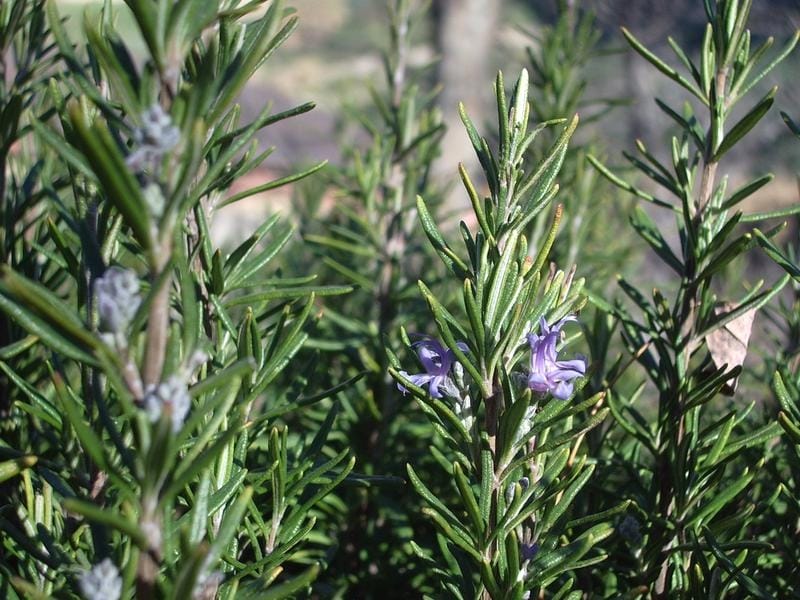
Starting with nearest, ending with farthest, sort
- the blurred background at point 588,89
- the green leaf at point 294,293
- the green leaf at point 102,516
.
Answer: the green leaf at point 102,516
the green leaf at point 294,293
the blurred background at point 588,89

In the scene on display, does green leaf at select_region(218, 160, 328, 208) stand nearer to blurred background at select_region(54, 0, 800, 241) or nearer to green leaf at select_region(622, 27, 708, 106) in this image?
green leaf at select_region(622, 27, 708, 106)

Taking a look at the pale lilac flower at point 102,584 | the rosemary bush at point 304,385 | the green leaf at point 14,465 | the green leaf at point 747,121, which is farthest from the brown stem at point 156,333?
the green leaf at point 747,121

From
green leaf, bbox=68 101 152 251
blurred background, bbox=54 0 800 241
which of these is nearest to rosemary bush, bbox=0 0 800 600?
green leaf, bbox=68 101 152 251

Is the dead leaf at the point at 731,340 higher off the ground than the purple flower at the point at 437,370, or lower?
higher

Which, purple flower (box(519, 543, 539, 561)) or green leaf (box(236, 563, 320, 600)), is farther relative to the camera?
purple flower (box(519, 543, 539, 561))

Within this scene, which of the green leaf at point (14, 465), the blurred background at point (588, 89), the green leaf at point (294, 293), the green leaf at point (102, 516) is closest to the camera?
the green leaf at point (102, 516)

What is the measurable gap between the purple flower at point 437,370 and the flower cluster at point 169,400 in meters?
0.25

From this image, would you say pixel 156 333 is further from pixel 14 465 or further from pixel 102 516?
pixel 14 465

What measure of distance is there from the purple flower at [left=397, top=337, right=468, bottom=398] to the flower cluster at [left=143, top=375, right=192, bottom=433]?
25 centimetres

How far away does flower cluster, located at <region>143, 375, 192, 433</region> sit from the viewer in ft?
1.41

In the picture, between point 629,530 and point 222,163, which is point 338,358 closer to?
point 629,530

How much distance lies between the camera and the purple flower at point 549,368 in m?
0.60

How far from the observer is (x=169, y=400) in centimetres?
43

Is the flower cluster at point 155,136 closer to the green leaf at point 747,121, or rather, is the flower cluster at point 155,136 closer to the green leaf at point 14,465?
the green leaf at point 14,465
